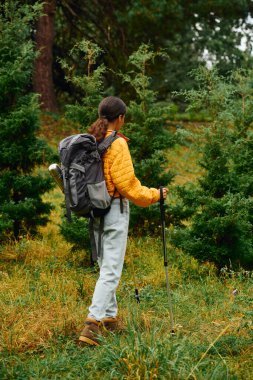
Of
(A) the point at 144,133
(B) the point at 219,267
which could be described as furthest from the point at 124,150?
(A) the point at 144,133

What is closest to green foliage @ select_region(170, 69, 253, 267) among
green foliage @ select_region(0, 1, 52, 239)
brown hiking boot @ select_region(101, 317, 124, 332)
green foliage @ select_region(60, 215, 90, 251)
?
green foliage @ select_region(60, 215, 90, 251)

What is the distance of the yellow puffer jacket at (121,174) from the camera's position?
5.09 m

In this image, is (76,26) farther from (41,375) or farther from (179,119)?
(41,375)

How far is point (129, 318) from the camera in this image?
5.29m

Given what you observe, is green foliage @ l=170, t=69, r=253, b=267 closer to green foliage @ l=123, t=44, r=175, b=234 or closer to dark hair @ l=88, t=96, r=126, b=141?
green foliage @ l=123, t=44, r=175, b=234

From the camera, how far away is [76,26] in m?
19.2

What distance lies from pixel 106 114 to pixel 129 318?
5.81 feet

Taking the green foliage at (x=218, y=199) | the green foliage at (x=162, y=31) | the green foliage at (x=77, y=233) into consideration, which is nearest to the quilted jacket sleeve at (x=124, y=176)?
the green foliage at (x=218, y=199)

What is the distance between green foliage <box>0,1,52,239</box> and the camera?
8391 mm

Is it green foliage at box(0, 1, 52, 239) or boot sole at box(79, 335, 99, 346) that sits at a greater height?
green foliage at box(0, 1, 52, 239)

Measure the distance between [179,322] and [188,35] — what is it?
1699 centimetres

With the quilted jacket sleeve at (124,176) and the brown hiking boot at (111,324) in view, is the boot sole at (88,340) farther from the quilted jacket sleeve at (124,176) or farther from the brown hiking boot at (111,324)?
the quilted jacket sleeve at (124,176)

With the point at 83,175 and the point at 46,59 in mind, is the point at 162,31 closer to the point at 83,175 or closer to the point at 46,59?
the point at 46,59

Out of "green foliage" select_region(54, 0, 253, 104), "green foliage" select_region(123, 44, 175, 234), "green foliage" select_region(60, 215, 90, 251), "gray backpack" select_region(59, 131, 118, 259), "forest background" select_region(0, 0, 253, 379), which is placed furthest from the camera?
"green foliage" select_region(54, 0, 253, 104)
